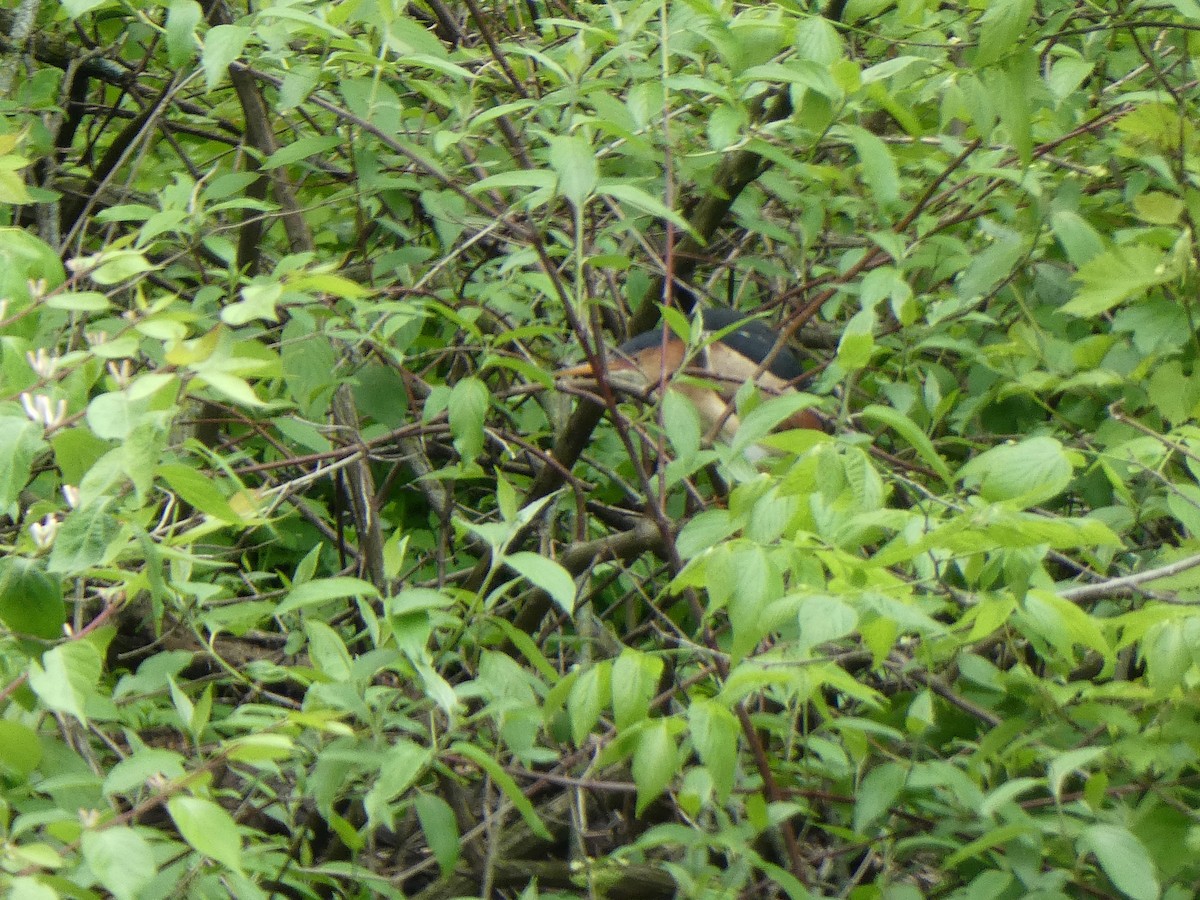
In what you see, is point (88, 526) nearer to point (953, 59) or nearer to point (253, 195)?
point (253, 195)

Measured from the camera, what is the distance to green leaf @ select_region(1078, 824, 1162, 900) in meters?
1.52

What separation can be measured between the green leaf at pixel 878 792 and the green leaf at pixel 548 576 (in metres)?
0.59

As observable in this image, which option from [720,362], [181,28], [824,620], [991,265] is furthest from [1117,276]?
[720,362]

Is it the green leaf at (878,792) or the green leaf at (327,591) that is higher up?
the green leaf at (327,591)

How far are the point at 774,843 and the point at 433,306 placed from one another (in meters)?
1.05

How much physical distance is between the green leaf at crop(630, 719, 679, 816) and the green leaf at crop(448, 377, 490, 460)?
0.70 m

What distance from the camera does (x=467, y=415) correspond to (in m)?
2.09

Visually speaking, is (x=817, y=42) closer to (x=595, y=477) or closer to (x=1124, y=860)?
(x=1124, y=860)

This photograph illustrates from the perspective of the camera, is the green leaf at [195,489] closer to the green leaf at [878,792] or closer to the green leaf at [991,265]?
the green leaf at [878,792]

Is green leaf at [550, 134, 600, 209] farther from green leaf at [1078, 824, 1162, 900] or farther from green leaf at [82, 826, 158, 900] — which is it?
green leaf at [1078, 824, 1162, 900]

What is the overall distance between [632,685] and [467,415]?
2.25ft

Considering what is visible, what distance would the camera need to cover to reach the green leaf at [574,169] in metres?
1.63

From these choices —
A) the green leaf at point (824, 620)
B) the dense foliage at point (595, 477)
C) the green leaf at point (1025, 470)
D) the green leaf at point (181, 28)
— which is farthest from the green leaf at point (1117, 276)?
the green leaf at point (181, 28)

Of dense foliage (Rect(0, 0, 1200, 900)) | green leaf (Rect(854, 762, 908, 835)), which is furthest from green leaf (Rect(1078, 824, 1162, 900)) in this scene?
green leaf (Rect(854, 762, 908, 835))
